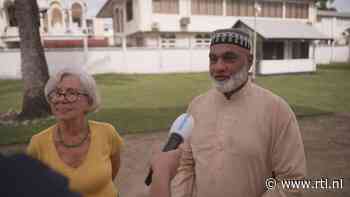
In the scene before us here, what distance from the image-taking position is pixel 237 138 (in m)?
2.08

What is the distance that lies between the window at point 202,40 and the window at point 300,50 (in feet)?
23.2

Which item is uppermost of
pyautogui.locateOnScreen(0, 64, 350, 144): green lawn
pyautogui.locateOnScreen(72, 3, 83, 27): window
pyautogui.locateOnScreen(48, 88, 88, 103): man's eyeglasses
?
pyautogui.locateOnScreen(72, 3, 83, 27): window

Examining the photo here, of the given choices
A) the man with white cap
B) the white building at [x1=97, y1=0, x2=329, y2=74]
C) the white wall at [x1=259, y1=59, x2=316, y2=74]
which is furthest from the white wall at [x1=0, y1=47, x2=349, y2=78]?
the man with white cap

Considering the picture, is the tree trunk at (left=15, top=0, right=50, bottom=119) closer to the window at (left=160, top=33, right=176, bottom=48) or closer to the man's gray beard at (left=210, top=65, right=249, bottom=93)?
the man's gray beard at (left=210, top=65, right=249, bottom=93)

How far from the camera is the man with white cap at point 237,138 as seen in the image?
6.48 ft

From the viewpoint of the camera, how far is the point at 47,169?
896 mm

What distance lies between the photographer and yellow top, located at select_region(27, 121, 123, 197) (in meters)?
2.25

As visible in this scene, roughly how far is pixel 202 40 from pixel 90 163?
26.4 metres

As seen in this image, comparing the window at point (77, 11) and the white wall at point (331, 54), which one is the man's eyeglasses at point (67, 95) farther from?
the white wall at point (331, 54)

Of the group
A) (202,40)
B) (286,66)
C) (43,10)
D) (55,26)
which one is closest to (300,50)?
(286,66)

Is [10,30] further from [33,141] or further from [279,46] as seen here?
[33,141]

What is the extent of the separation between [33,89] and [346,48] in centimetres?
3683

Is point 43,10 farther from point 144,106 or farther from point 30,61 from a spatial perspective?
point 144,106

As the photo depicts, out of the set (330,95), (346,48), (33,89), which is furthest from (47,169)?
(346,48)
